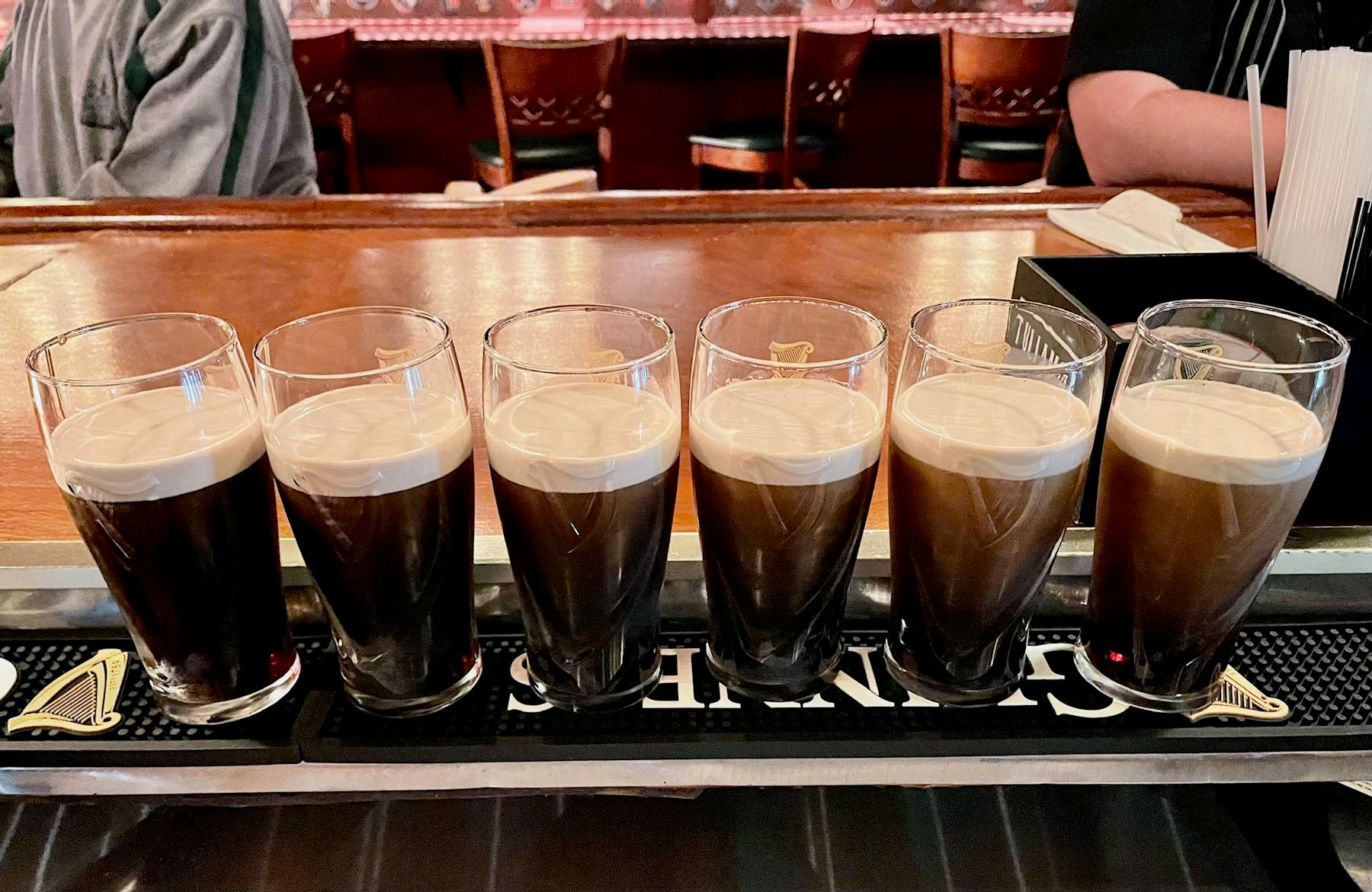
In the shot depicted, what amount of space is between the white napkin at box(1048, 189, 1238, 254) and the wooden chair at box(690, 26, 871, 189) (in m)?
2.98

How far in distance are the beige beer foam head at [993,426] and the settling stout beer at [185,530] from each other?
52 cm

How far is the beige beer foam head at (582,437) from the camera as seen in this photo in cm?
70

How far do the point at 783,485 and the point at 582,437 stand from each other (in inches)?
6.1

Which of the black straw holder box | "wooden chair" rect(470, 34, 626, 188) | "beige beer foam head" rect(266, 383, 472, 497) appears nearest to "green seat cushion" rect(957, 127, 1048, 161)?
"wooden chair" rect(470, 34, 626, 188)

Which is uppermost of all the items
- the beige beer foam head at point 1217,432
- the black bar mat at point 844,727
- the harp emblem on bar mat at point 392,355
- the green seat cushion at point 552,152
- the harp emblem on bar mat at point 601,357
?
the harp emblem on bar mat at point 392,355

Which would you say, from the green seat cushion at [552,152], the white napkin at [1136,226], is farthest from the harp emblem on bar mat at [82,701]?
the green seat cushion at [552,152]

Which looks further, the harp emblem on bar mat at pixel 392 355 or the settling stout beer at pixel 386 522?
the harp emblem on bar mat at pixel 392 355

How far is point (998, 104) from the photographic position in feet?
14.1

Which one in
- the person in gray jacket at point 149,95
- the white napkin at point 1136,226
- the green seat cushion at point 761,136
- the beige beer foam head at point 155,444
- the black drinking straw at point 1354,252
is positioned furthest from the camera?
the green seat cushion at point 761,136

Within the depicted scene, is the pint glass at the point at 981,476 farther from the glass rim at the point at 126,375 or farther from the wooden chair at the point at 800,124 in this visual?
the wooden chair at the point at 800,124

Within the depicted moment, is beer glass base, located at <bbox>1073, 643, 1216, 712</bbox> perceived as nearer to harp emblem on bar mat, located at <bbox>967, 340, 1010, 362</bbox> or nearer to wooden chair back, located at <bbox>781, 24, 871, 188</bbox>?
harp emblem on bar mat, located at <bbox>967, 340, 1010, 362</bbox>

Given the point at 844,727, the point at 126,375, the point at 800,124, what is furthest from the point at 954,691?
the point at 800,124

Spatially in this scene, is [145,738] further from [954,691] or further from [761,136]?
[761,136]

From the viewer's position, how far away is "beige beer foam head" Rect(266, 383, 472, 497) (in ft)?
2.29
